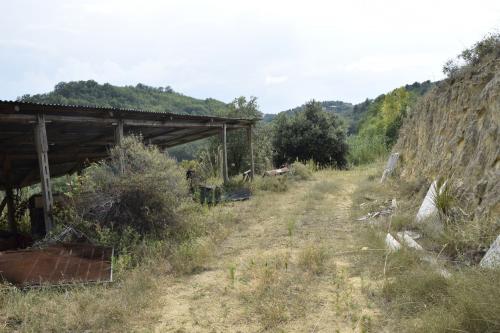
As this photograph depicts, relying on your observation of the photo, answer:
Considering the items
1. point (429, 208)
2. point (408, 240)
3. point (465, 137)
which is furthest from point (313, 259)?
point (465, 137)

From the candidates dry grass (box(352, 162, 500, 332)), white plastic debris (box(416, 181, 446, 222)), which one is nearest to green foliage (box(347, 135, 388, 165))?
white plastic debris (box(416, 181, 446, 222))

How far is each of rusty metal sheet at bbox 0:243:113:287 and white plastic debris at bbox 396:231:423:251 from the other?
370cm

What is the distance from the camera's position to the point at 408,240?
4.83 m

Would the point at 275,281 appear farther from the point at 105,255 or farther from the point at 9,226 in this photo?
the point at 9,226

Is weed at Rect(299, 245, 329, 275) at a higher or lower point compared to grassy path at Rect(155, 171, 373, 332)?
higher

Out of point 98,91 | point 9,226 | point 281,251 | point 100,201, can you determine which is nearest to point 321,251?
point 281,251

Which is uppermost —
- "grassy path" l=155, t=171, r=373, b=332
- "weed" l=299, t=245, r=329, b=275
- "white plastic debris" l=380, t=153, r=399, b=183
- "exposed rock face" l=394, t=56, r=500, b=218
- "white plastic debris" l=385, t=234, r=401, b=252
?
"exposed rock face" l=394, t=56, r=500, b=218

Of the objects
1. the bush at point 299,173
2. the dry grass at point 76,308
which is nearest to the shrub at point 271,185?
the bush at point 299,173

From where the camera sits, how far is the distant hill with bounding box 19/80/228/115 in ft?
75.7

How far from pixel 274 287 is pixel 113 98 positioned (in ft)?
94.5

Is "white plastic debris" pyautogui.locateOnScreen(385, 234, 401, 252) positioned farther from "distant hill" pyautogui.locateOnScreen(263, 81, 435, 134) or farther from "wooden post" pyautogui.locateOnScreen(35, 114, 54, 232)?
"distant hill" pyautogui.locateOnScreen(263, 81, 435, 134)

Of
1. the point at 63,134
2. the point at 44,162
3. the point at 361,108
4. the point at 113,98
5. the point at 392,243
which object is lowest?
the point at 392,243

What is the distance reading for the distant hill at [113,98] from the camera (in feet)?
75.7

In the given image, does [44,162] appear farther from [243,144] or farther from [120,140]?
[243,144]
